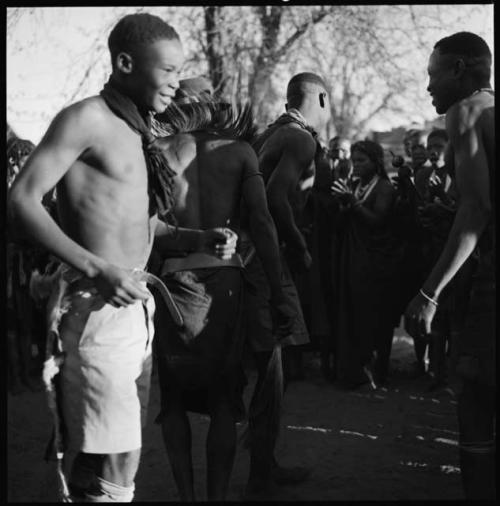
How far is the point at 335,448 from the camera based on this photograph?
4.79 m

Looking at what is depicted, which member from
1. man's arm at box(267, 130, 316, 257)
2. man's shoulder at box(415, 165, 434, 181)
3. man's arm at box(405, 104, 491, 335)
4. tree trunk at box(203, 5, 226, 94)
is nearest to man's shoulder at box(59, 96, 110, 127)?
man's arm at box(405, 104, 491, 335)

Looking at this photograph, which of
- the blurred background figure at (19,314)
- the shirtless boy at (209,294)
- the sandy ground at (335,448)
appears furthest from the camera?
the blurred background figure at (19,314)

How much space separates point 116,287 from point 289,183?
1.89 meters

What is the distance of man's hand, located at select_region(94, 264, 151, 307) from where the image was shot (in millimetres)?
2465

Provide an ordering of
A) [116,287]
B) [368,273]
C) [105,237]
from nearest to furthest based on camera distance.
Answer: [116,287] < [105,237] < [368,273]

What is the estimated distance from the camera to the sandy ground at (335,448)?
13.3 ft

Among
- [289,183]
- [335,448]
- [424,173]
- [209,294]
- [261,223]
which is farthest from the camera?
[424,173]

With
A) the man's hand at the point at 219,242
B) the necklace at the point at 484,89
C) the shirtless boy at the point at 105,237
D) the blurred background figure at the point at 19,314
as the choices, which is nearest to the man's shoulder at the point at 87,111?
the shirtless boy at the point at 105,237

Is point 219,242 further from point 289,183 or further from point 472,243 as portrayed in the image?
point 289,183

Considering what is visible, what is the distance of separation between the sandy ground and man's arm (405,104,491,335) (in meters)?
1.41

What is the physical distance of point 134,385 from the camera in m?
2.65

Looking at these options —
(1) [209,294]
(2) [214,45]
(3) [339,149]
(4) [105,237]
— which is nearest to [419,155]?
(3) [339,149]

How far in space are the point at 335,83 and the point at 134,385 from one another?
34.5 feet

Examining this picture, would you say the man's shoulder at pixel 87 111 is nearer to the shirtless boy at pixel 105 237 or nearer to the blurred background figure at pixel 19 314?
the shirtless boy at pixel 105 237
